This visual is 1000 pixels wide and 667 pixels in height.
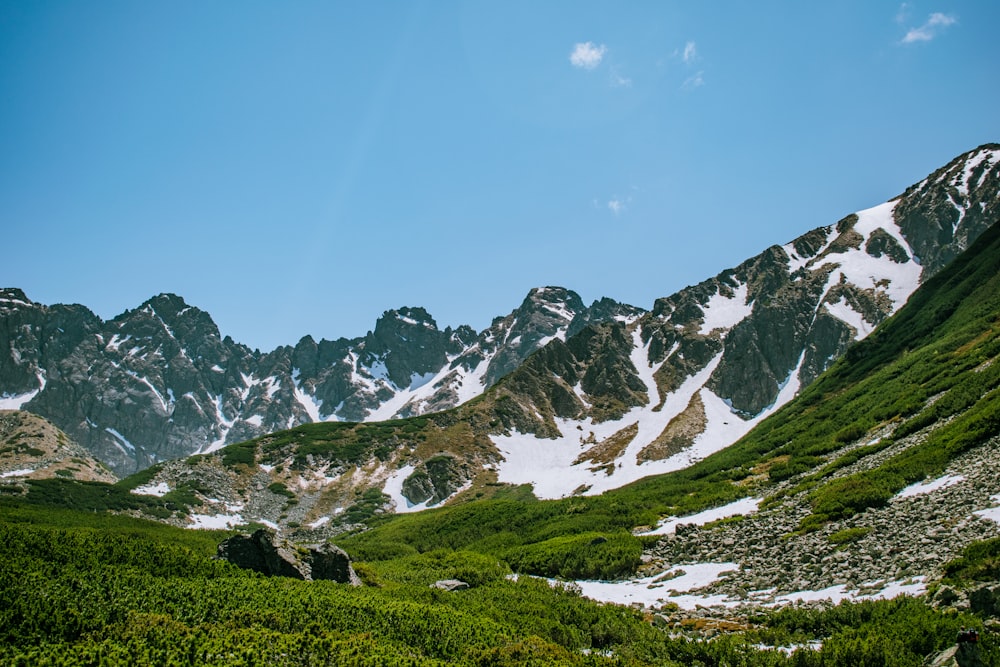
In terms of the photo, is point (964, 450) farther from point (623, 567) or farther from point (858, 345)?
point (858, 345)

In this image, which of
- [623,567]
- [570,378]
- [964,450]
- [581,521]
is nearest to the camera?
[964,450]

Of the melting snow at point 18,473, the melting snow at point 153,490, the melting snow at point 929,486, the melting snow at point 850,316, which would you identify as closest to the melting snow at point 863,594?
the melting snow at point 929,486

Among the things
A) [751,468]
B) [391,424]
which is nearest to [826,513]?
Result: [751,468]

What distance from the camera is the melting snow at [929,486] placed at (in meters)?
25.6

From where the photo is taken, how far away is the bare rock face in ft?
76.3

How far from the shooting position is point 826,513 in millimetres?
29547

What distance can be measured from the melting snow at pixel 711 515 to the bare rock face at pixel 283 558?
2376 cm

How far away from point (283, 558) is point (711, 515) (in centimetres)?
3218

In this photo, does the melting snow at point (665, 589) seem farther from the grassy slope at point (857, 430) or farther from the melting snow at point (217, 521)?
the melting snow at point (217, 521)

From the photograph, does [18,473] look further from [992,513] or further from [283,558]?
[992,513]

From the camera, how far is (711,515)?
4256 centimetres

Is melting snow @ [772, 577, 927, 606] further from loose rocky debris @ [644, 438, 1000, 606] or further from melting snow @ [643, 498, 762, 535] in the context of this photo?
melting snow @ [643, 498, 762, 535]

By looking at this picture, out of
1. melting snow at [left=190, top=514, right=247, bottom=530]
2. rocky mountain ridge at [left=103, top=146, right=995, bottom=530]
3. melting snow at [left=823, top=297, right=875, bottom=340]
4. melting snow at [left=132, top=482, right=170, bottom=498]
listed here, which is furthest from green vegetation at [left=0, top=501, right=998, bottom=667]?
melting snow at [left=823, top=297, right=875, bottom=340]

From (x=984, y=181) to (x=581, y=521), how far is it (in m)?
202
